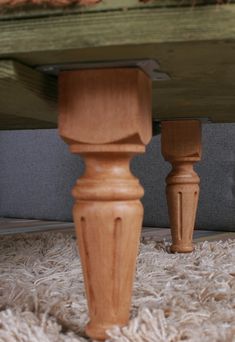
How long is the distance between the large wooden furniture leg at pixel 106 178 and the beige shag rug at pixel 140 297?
4 cm

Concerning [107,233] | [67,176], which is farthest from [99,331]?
[67,176]

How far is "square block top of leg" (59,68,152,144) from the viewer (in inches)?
22.8

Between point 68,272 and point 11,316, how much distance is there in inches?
11.9

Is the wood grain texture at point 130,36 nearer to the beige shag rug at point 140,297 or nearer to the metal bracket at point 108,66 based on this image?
the metal bracket at point 108,66

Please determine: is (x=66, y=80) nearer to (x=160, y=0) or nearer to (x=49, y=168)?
(x=160, y=0)

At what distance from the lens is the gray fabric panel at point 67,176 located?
5.68ft

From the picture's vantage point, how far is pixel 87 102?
1.92 feet

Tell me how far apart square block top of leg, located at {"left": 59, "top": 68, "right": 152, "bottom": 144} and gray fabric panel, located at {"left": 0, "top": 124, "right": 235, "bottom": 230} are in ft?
3.85

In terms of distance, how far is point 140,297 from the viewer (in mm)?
772

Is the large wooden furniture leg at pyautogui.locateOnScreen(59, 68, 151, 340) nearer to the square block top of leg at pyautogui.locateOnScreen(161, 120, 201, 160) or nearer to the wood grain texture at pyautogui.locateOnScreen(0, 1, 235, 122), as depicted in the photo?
the wood grain texture at pyautogui.locateOnScreen(0, 1, 235, 122)

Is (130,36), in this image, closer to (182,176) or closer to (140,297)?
(140,297)

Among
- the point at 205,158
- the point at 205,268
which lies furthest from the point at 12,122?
the point at 205,158

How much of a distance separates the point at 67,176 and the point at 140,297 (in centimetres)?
132

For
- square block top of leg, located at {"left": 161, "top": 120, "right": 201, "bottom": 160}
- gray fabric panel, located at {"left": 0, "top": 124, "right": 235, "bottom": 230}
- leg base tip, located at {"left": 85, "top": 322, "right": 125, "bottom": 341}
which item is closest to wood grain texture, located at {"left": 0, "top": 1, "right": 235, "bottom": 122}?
leg base tip, located at {"left": 85, "top": 322, "right": 125, "bottom": 341}
